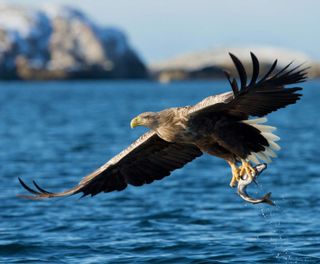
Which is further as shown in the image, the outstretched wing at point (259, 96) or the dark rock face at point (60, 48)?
the dark rock face at point (60, 48)

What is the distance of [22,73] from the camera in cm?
11150

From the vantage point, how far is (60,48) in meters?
118

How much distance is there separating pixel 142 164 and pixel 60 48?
360ft

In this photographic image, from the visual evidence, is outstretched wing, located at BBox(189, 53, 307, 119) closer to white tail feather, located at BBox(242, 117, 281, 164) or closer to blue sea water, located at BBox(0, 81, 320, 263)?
white tail feather, located at BBox(242, 117, 281, 164)

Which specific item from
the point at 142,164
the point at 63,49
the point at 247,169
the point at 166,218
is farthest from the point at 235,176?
the point at 63,49

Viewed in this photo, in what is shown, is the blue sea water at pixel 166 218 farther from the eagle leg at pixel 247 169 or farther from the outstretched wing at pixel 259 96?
the outstretched wing at pixel 259 96

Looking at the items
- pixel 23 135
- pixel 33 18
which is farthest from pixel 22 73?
pixel 23 135

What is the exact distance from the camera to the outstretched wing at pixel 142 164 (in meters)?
10.0

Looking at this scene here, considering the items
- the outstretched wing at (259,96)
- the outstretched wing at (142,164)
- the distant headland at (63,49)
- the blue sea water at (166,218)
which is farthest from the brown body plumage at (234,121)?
the distant headland at (63,49)

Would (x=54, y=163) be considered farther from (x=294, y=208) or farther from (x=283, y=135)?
(x=283, y=135)

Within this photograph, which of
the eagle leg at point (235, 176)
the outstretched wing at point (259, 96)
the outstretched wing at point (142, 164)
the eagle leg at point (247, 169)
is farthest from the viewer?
the outstretched wing at point (142, 164)

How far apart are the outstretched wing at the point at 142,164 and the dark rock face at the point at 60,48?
10090 cm

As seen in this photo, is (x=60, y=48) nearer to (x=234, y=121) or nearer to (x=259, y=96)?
(x=234, y=121)

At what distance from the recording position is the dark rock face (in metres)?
112
